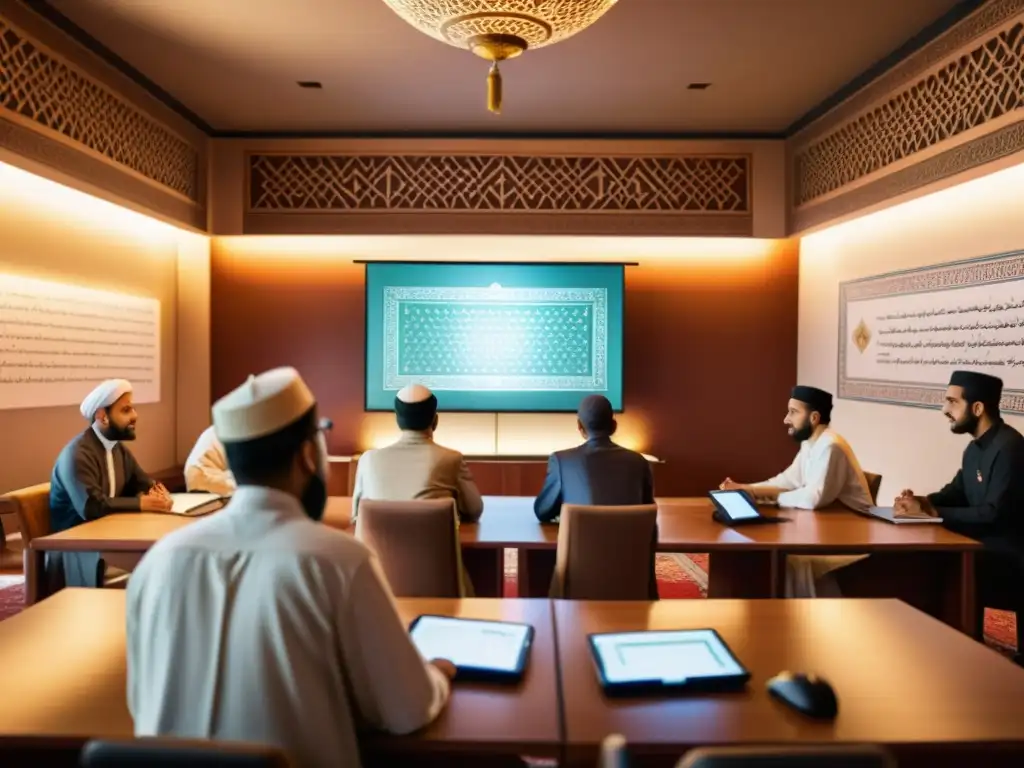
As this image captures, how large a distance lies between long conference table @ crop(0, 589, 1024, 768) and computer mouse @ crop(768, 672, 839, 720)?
0.07 ft

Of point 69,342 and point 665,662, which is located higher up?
point 69,342

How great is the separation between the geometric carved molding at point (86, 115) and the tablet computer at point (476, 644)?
371cm

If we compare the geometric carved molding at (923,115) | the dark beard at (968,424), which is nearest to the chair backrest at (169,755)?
the dark beard at (968,424)

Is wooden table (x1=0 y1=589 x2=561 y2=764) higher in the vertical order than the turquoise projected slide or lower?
lower

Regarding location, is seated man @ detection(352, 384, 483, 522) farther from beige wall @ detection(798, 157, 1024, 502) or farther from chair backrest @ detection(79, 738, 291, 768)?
beige wall @ detection(798, 157, 1024, 502)

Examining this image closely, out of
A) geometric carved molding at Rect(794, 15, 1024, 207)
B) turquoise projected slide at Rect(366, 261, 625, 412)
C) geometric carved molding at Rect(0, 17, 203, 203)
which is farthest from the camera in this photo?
turquoise projected slide at Rect(366, 261, 625, 412)

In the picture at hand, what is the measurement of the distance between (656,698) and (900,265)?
4432mm

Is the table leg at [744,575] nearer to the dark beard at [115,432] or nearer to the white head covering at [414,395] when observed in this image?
the white head covering at [414,395]

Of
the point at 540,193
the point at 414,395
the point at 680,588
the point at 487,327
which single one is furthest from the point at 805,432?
the point at 540,193

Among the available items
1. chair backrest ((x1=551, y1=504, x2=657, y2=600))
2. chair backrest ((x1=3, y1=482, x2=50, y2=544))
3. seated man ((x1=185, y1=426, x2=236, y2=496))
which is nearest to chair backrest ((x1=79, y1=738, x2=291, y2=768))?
chair backrest ((x1=551, y1=504, x2=657, y2=600))

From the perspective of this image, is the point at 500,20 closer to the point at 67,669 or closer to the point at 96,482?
the point at 67,669

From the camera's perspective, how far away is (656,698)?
149 cm

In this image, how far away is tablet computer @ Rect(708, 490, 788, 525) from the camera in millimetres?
3193

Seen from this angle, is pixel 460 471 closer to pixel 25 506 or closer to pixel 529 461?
pixel 25 506
